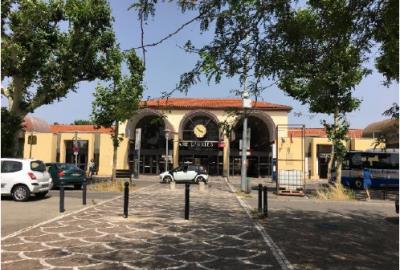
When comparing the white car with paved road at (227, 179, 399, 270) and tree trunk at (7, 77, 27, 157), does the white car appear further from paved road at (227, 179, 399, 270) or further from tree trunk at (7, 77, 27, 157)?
paved road at (227, 179, 399, 270)

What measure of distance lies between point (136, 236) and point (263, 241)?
263 cm

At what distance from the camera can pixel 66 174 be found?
25.8 metres

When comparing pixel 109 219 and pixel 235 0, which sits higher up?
pixel 235 0

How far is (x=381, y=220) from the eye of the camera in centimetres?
1523

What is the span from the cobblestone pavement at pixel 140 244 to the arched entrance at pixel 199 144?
3658cm

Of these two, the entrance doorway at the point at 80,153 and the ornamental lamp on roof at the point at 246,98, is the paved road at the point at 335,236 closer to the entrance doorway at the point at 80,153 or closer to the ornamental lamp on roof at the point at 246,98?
the ornamental lamp on roof at the point at 246,98

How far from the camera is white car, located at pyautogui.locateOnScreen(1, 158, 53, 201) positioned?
18406mm

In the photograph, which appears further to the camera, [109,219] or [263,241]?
[109,219]

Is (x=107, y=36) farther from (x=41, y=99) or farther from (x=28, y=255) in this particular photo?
(x=28, y=255)

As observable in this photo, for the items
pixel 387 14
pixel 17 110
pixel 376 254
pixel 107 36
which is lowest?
pixel 376 254

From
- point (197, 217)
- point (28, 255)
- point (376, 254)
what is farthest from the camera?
point (197, 217)

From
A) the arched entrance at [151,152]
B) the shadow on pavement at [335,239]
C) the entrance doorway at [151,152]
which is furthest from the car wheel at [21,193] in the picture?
the entrance doorway at [151,152]

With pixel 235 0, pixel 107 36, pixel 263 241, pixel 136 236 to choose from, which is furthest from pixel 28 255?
pixel 107 36

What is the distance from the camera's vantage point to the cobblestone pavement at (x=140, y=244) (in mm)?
7941
